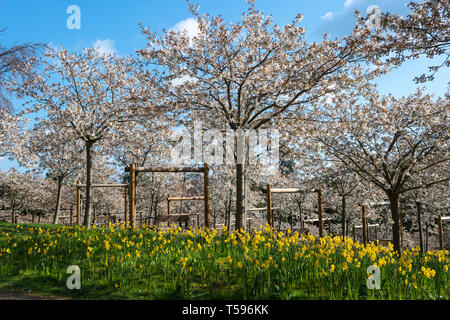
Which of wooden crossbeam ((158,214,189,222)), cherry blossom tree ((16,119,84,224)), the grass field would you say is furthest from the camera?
cherry blossom tree ((16,119,84,224))

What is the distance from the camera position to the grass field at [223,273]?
4176 millimetres

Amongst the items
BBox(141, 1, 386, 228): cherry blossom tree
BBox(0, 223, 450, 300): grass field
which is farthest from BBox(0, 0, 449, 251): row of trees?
BBox(0, 223, 450, 300): grass field

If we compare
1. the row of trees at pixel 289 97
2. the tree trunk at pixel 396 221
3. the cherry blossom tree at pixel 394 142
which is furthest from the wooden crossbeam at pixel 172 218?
the tree trunk at pixel 396 221

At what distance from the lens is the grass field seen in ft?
13.7

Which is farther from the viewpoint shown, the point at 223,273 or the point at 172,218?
the point at 172,218

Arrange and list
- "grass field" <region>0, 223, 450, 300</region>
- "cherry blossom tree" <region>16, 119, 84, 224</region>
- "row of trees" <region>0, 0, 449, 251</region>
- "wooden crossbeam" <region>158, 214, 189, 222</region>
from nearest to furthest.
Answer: "grass field" <region>0, 223, 450, 300</region>, "row of trees" <region>0, 0, 449, 251</region>, "wooden crossbeam" <region>158, 214, 189, 222</region>, "cherry blossom tree" <region>16, 119, 84, 224</region>

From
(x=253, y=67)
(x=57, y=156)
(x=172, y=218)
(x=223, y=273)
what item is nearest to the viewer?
(x=223, y=273)

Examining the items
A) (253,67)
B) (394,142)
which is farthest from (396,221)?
(253,67)

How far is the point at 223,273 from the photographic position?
16.1ft

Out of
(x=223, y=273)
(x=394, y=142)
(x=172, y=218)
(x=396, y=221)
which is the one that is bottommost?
(x=223, y=273)

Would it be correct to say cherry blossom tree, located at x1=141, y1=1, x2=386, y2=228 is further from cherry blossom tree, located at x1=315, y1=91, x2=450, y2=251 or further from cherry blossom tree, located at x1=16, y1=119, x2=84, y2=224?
cherry blossom tree, located at x1=16, y1=119, x2=84, y2=224

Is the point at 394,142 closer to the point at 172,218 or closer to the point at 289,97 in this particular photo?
the point at 289,97

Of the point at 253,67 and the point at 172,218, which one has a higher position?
the point at 253,67

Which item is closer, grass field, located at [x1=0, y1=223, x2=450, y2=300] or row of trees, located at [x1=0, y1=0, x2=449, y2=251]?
grass field, located at [x1=0, y1=223, x2=450, y2=300]
